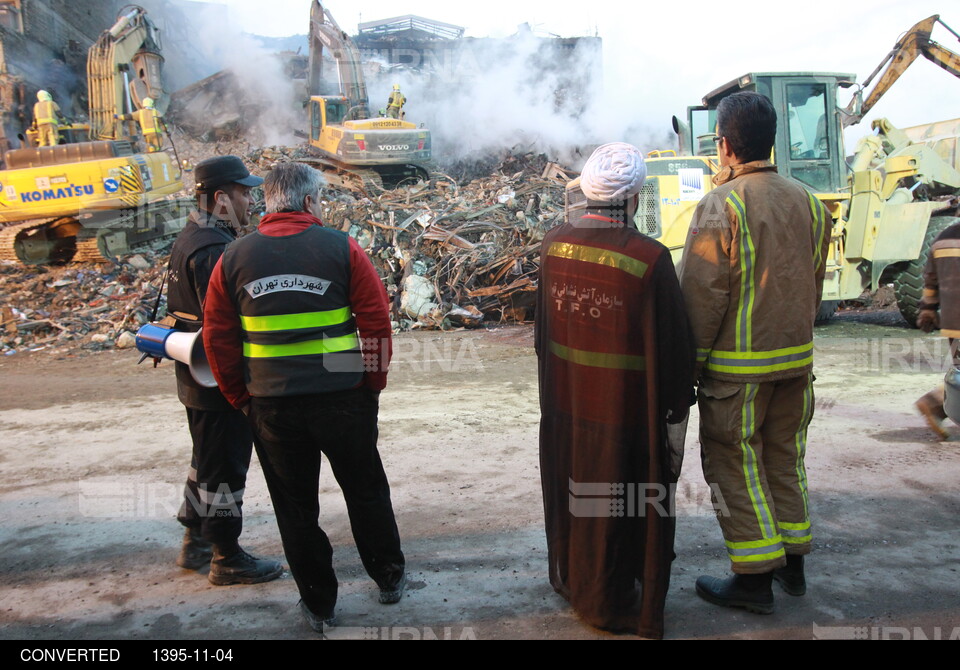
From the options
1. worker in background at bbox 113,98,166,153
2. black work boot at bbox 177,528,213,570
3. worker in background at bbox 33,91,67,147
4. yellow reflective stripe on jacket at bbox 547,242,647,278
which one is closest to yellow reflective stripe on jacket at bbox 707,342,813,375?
yellow reflective stripe on jacket at bbox 547,242,647,278

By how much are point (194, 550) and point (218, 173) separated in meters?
1.79

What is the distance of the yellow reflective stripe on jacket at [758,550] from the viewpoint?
2.73m

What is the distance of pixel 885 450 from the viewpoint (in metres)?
4.61

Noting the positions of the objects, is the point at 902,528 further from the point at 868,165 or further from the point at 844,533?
the point at 868,165

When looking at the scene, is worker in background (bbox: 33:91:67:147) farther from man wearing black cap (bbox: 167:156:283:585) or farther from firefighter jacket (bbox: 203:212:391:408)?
firefighter jacket (bbox: 203:212:391:408)

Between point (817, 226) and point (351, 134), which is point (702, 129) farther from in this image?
point (351, 134)

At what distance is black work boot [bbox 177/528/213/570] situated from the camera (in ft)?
11.0

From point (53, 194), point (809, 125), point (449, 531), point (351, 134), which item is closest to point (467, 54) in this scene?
point (351, 134)

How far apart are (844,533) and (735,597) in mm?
1028

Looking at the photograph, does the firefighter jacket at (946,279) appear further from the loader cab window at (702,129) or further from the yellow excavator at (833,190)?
the loader cab window at (702,129)

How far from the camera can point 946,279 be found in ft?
11.5

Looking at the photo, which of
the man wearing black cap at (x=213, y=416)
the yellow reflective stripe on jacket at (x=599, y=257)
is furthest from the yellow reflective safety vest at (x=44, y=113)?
the yellow reflective stripe on jacket at (x=599, y=257)

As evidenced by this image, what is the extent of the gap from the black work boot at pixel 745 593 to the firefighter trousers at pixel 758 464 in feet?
0.26
